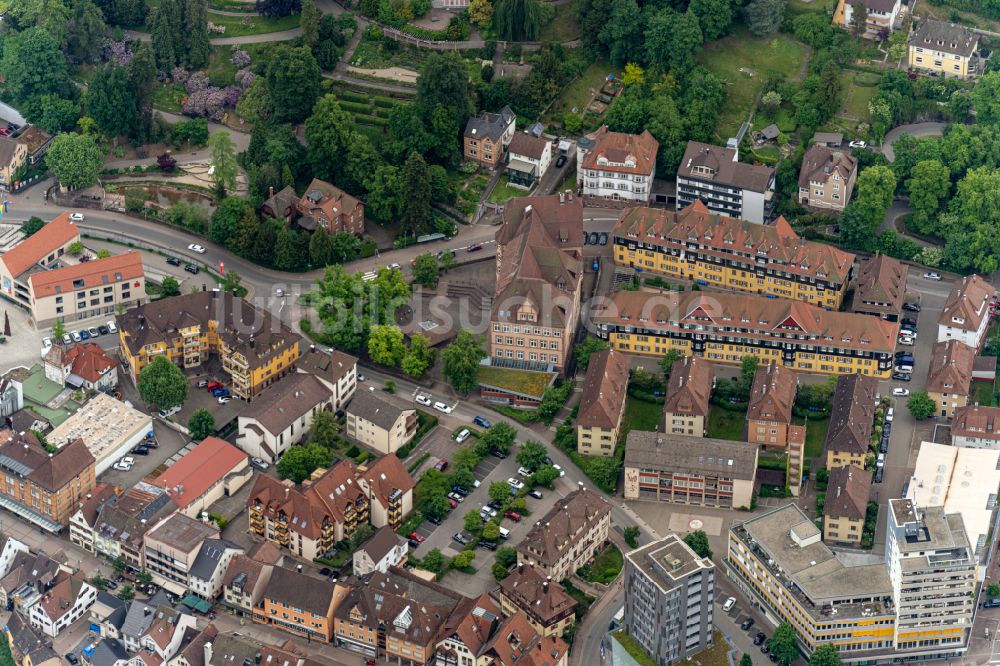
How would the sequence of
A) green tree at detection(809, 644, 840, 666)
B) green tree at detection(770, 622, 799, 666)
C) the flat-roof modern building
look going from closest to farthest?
the flat-roof modern building < green tree at detection(809, 644, 840, 666) < green tree at detection(770, 622, 799, 666)

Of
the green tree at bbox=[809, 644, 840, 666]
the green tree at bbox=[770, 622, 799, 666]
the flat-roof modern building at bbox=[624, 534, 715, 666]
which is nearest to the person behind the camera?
the flat-roof modern building at bbox=[624, 534, 715, 666]

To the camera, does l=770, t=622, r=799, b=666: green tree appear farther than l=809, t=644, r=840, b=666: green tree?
Yes

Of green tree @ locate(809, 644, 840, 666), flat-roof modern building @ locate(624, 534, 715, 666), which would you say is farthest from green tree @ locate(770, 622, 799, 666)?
flat-roof modern building @ locate(624, 534, 715, 666)

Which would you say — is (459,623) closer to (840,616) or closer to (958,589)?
(840,616)

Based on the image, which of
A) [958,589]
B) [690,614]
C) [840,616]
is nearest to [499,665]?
[690,614]

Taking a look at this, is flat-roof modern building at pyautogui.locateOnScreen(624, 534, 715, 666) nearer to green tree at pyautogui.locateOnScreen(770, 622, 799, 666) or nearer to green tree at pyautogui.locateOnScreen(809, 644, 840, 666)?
green tree at pyautogui.locateOnScreen(770, 622, 799, 666)

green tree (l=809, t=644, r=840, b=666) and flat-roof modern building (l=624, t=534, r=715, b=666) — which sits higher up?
flat-roof modern building (l=624, t=534, r=715, b=666)

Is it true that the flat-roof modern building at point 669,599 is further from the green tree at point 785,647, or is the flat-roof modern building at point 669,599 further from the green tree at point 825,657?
the green tree at point 825,657
